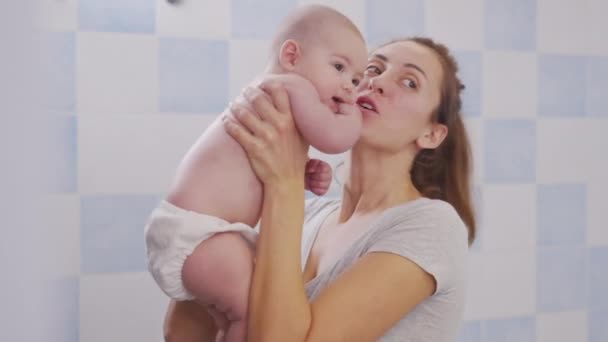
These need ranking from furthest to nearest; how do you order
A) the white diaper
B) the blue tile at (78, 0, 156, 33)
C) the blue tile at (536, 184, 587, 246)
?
Result: the blue tile at (536, 184, 587, 246) < the blue tile at (78, 0, 156, 33) < the white diaper

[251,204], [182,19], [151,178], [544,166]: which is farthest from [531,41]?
[251,204]

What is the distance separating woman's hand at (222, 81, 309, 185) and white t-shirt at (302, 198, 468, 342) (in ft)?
0.62

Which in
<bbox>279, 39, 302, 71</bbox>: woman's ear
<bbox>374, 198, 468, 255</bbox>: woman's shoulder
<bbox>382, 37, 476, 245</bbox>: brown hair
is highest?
<bbox>279, 39, 302, 71</bbox>: woman's ear

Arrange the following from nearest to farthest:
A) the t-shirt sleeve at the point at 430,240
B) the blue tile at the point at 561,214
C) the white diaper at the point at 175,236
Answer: the white diaper at the point at 175,236, the t-shirt sleeve at the point at 430,240, the blue tile at the point at 561,214

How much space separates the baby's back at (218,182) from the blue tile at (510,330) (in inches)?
43.8

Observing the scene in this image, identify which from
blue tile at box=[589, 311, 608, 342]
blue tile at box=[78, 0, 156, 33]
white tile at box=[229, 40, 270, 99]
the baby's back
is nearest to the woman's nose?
the baby's back

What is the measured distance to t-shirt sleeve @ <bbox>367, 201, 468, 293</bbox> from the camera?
0.87 metres

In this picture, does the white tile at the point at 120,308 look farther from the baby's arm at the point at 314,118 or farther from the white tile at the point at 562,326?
the white tile at the point at 562,326

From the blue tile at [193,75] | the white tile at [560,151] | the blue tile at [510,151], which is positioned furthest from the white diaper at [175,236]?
the white tile at [560,151]

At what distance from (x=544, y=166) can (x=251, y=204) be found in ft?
3.88

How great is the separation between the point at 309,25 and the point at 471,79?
0.96m

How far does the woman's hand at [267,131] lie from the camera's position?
30.3 inches

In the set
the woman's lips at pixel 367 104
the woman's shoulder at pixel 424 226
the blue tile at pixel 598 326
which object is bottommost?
the blue tile at pixel 598 326

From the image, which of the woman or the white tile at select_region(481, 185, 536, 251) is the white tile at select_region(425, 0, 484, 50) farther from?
the woman
